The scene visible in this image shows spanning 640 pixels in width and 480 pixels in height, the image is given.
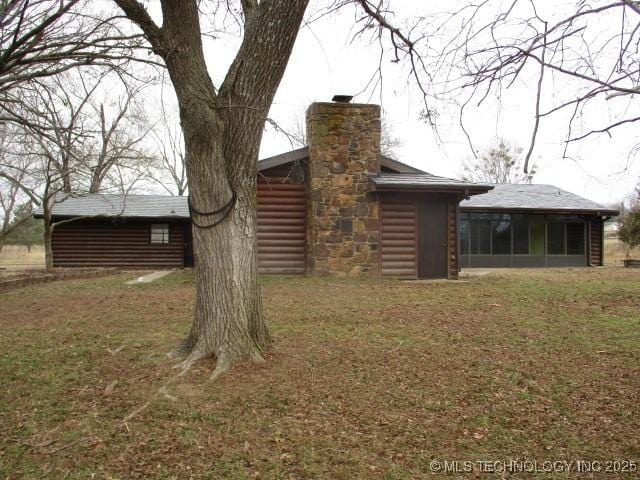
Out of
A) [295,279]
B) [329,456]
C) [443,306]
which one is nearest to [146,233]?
[295,279]

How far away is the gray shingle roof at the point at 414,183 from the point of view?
487 inches

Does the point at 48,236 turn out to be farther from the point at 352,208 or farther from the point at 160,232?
the point at 352,208

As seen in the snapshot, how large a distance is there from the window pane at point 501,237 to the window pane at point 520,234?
0.28m

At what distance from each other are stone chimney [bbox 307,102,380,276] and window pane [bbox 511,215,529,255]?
34.4 feet

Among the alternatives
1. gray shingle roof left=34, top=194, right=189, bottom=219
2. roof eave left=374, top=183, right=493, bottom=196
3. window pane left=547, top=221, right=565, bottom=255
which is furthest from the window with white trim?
window pane left=547, top=221, right=565, bottom=255

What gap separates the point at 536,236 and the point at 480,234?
271 centimetres

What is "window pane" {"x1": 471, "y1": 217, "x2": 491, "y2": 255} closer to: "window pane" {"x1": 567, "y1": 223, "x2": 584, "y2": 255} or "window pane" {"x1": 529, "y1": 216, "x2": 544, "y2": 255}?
"window pane" {"x1": 529, "y1": 216, "x2": 544, "y2": 255}

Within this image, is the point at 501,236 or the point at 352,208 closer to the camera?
the point at 352,208

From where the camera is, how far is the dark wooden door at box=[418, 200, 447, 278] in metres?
13.4

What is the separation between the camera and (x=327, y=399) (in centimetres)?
396

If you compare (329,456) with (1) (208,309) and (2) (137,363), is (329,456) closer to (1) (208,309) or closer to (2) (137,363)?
(1) (208,309)

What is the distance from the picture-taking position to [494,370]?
15.0ft

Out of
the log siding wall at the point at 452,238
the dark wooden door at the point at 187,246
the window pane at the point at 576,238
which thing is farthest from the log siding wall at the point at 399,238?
the window pane at the point at 576,238

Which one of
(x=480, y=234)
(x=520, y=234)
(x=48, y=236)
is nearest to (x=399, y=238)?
(x=480, y=234)
